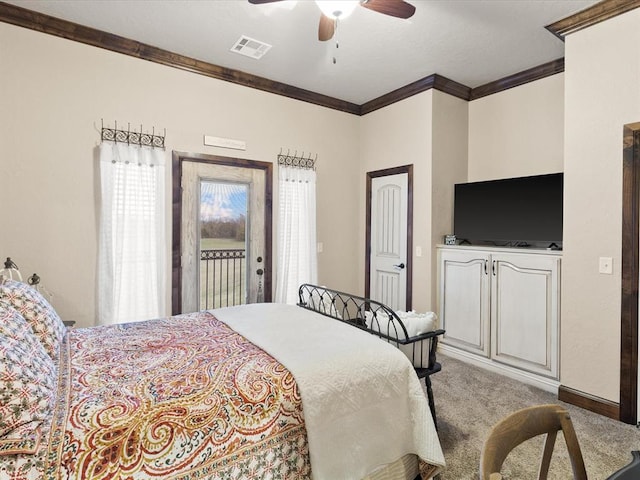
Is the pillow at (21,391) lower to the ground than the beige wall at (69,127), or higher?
lower

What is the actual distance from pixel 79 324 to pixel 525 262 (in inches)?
157

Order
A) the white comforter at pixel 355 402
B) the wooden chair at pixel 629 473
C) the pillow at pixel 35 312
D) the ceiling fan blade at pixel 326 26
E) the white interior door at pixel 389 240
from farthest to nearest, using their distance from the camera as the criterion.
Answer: the white interior door at pixel 389 240 < the ceiling fan blade at pixel 326 26 < the pillow at pixel 35 312 < the white comforter at pixel 355 402 < the wooden chair at pixel 629 473

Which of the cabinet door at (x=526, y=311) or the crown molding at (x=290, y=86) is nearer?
the crown molding at (x=290, y=86)

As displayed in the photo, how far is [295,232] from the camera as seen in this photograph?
4195mm

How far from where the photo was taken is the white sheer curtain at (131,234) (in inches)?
120

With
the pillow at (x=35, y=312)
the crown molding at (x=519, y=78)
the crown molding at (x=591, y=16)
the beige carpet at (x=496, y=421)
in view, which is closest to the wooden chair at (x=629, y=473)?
the beige carpet at (x=496, y=421)

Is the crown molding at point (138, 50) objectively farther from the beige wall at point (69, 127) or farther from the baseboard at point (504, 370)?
the baseboard at point (504, 370)

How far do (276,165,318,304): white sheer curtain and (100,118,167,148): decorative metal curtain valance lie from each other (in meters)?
1.34

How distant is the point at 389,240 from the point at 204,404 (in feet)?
11.3

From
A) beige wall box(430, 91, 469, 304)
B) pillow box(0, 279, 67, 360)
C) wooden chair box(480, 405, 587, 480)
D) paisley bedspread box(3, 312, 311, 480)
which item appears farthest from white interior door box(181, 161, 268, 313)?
wooden chair box(480, 405, 587, 480)

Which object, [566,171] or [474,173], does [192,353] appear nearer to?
[566,171]

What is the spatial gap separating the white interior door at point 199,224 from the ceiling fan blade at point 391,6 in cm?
217

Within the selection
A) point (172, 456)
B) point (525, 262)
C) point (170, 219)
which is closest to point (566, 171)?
point (525, 262)

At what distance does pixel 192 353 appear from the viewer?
1817mm
